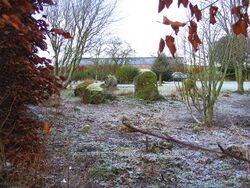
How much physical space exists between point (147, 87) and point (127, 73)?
18825mm

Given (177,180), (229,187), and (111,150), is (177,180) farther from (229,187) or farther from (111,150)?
(111,150)

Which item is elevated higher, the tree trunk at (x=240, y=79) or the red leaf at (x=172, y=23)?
the red leaf at (x=172, y=23)

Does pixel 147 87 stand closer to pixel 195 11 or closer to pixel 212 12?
pixel 212 12

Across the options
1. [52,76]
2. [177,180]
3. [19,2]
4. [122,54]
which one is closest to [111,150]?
[177,180]

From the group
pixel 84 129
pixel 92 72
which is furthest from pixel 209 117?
pixel 92 72

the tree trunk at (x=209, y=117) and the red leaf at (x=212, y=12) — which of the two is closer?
the red leaf at (x=212, y=12)

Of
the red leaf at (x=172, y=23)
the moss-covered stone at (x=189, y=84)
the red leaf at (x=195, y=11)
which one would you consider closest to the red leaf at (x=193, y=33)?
the red leaf at (x=195, y=11)

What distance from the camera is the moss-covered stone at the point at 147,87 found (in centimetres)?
1694

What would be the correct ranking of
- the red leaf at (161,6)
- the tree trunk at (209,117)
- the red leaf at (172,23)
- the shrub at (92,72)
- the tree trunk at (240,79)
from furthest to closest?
the shrub at (92,72), the tree trunk at (240,79), the tree trunk at (209,117), the red leaf at (161,6), the red leaf at (172,23)

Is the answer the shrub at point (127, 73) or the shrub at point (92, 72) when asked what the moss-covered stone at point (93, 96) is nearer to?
the shrub at point (92, 72)

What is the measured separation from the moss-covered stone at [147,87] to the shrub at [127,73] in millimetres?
18406

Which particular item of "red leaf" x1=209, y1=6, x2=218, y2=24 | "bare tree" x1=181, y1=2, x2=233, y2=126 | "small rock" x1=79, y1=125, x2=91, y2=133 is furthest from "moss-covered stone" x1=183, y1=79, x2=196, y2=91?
"red leaf" x1=209, y1=6, x2=218, y2=24

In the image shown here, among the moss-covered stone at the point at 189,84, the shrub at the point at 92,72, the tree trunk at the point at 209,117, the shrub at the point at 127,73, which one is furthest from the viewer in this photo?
the shrub at the point at 127,73

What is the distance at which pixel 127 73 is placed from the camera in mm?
36094
